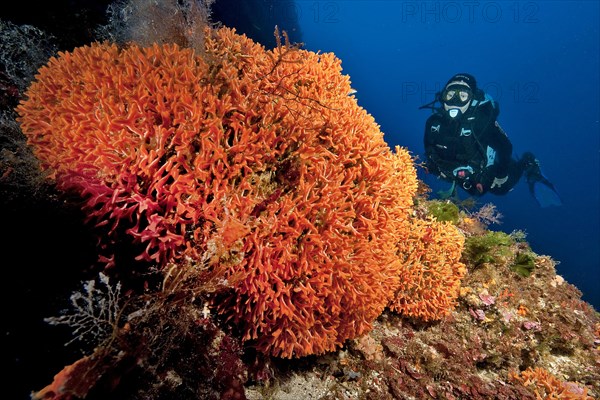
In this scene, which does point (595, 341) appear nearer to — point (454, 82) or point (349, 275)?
point (349, 275)

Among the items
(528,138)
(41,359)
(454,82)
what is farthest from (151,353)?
(528,138)

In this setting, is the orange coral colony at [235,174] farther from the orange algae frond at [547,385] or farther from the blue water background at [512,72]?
the blue water background at [512,72]

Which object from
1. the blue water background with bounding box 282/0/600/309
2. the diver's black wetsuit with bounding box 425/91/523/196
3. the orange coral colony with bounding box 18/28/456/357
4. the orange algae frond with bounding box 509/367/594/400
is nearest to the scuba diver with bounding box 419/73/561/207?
the diver's black wetsuit with bounding box 425/91/523/196

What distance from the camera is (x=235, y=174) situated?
272 cm

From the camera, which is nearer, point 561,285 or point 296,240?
point 296,240

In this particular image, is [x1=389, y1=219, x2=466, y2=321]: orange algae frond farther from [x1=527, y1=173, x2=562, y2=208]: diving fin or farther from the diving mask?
[x1=527, y1=173, x2=562, y2=208]: diving fin

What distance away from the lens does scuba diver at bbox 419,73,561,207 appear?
49.0ft

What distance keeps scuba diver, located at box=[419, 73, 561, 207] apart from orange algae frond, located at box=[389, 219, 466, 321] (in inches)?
428

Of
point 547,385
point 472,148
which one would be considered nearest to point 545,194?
point 472,148

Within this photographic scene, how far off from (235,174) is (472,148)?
16.0 m

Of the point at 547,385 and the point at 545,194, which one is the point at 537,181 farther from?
the point at 547,385

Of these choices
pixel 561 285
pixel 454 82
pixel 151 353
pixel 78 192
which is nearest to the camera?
pixel 151 353

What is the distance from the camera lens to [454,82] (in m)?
14.8

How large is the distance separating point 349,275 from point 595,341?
18.3 feet
